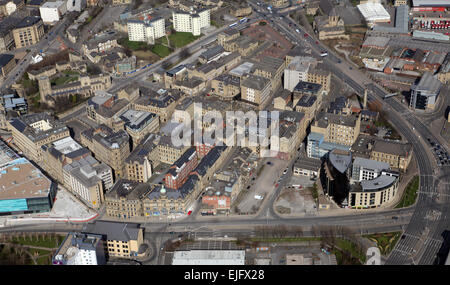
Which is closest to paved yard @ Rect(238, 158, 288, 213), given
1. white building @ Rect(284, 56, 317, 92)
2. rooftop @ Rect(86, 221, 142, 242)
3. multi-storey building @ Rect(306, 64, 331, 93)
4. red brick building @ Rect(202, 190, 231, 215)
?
red brick building @ Rect(202, 190, 231, 215)

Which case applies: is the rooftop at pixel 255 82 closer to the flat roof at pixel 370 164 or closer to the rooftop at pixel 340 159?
the rooftop at pixel 340 159

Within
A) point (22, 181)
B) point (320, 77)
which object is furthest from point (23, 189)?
point (320, 77)

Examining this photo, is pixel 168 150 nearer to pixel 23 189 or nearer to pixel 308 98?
pixel 23 189

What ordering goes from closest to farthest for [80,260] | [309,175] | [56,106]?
[80,260] → [309,175] → [56,106]

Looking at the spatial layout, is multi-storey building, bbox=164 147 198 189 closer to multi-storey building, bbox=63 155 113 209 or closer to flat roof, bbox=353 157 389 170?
multi-storey building, bbox=63 155 113 209

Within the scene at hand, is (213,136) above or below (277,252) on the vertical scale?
above

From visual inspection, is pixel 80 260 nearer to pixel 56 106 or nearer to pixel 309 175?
pixel 309 175

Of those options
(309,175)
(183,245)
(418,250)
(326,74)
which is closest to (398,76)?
(326,74)
